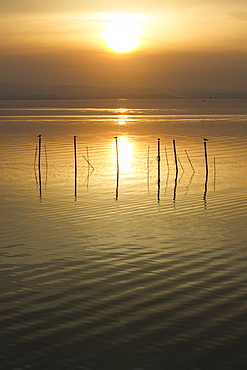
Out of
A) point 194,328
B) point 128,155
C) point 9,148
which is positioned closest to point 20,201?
point 194,328

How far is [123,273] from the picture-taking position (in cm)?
1541

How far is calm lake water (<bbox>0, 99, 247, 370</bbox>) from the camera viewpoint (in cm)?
1085

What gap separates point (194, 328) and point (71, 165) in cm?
2971

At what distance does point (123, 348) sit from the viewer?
10922mm

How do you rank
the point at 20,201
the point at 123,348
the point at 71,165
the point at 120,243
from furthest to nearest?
the point at 71,165 → the point at 20,201 → the point at 120,243 → the point at 123,348

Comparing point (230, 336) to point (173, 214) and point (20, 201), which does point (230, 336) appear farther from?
point (20, 201)

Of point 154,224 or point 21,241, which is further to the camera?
point 154,224

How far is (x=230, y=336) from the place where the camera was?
37.4ft

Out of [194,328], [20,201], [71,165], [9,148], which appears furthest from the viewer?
[9,148]

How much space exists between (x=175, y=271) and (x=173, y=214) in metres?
8.39

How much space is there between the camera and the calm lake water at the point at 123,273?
35.6 ft

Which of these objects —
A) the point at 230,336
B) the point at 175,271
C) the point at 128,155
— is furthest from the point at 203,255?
the point at 128,155

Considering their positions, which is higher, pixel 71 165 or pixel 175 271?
pixel 71 165

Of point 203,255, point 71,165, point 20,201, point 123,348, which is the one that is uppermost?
point 71,165
